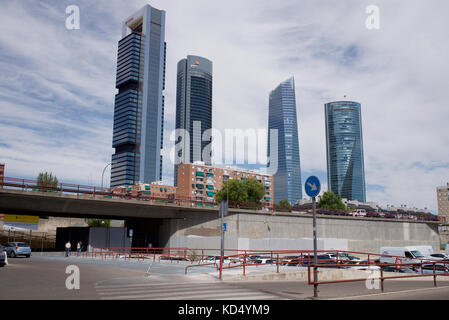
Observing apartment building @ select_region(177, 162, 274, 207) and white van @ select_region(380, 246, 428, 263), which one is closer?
white van @ select_region(380, 246, 428, 263)

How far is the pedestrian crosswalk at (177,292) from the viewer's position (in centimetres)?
1012

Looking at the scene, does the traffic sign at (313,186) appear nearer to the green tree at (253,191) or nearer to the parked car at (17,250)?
the parked car at (17,250)

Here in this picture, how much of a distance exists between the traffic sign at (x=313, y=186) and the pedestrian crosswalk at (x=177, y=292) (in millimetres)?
2979

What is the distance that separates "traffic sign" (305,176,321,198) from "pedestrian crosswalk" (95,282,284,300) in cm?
298

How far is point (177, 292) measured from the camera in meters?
11.2

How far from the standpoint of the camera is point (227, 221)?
150 ft

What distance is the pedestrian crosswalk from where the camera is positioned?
1012 cm

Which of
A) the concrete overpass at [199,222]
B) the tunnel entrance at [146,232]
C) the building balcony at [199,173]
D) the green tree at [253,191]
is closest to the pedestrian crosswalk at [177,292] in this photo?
the concrete overpass at [199,222]

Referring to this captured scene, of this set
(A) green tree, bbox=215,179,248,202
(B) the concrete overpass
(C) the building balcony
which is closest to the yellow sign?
(B) the concrete overpass

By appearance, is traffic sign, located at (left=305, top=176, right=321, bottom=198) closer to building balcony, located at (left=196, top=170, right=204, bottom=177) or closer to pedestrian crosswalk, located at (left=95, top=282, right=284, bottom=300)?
pedestrian crosswalk, located at (left=95, top=282, right=284, bottom=300)
